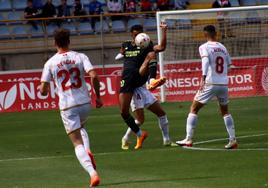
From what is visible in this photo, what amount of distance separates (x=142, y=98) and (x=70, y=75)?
4.74m

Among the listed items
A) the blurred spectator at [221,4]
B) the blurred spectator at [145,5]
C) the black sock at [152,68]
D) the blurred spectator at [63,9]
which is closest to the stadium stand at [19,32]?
the blurred spectator at [63,9]

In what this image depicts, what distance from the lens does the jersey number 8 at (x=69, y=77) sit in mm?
12477

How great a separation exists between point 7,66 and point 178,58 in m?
7.18

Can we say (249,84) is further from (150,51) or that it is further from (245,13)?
(150,51)

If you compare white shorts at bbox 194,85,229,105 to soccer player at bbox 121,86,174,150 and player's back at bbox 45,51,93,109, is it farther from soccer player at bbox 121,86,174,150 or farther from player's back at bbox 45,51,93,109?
player's back at bbox 45,51,93,109

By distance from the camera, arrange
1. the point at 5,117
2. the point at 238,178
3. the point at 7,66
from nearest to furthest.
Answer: the point at 238,178
the point at 5,117
the point at 7,66

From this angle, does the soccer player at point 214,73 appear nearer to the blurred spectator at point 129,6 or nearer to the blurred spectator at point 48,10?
the blurred spectator at point 48,10

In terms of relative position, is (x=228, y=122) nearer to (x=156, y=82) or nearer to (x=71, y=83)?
(x=156, y=82)

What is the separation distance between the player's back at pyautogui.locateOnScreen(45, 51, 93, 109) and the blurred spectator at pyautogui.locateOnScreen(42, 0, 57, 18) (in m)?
23.2

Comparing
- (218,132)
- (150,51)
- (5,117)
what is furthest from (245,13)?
(150,51)

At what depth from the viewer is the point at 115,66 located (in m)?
32.7

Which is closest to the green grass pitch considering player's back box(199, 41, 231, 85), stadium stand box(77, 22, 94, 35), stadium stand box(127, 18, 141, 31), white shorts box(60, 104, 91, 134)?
white shorts box(60, 104, 91, 134)

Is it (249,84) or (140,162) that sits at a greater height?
(140,162)

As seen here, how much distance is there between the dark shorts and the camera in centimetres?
1698
